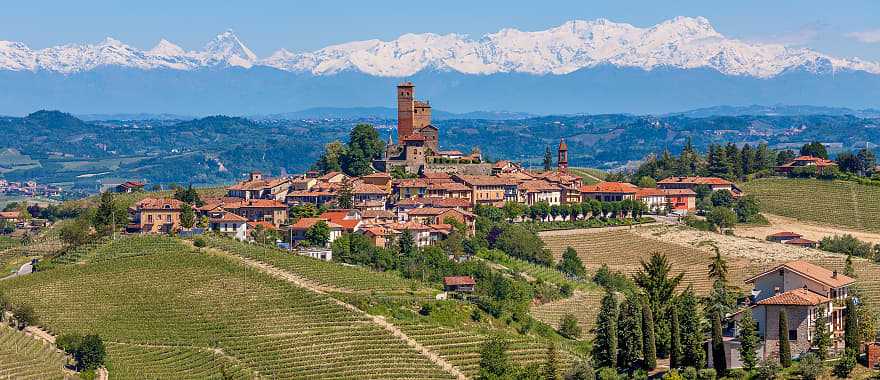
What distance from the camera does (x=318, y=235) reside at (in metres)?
67.5

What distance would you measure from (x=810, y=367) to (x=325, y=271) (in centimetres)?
2546

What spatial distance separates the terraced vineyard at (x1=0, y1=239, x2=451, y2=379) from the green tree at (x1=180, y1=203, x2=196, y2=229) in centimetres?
451

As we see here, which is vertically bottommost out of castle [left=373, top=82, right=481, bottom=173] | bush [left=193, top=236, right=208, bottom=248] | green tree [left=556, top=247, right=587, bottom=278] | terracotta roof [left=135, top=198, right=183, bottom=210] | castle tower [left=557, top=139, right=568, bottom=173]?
green tree [left=556, top=247, right=587, bottom=278]

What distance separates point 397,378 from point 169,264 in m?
16.8

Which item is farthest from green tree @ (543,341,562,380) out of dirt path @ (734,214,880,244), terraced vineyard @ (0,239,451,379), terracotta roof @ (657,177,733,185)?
terracotta roof @ (657,177,733,185)

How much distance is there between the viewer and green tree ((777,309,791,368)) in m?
40.9

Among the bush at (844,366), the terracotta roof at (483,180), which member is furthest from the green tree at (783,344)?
the terracotta roof at (483,180)

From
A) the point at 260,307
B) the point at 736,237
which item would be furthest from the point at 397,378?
the point at 736,237

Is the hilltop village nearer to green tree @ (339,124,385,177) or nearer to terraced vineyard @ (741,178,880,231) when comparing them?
green tree @ (339,124,385,177)

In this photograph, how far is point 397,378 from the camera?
46844 millimetres

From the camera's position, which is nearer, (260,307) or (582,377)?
(582,377)

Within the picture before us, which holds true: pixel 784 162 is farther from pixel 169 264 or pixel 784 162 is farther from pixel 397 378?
pixel 397 378

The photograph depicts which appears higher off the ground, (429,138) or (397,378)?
(429,138)

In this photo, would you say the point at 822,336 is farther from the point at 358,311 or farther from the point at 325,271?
the point at 325,271
